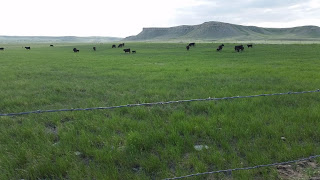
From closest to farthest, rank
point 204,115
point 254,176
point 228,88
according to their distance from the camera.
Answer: point 254,176
point 204,115
point 228,88

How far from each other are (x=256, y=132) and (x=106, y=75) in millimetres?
12511

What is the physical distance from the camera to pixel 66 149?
207 inches

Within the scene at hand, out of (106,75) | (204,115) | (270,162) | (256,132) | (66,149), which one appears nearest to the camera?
(270,162)

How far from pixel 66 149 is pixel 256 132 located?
4.68 metres

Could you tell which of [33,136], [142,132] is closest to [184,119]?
[142,132]

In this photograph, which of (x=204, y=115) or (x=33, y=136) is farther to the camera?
(x=204, y=115)

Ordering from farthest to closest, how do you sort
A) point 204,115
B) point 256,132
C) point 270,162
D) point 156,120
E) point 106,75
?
point 106,75, point 204,115, point 156,120, point 256,132, point 270,162

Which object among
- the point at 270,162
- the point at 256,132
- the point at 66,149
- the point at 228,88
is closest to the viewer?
the point at 270,162

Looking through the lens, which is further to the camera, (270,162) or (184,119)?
(184,119)

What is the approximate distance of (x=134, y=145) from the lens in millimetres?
5375

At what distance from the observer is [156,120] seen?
703 centimetres

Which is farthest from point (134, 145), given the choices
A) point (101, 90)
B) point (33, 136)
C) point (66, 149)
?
point (101, 90)

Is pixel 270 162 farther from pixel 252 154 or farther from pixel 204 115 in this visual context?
pixel 204 115

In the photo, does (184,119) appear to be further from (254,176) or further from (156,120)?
(254,176)
